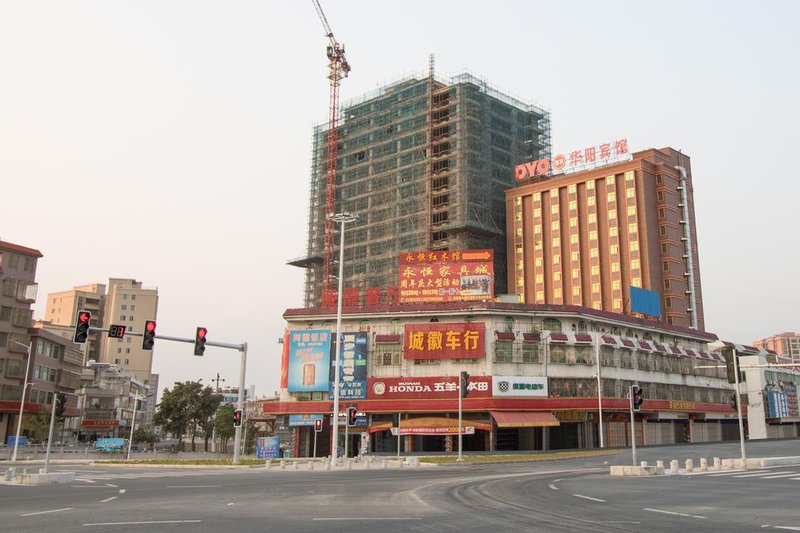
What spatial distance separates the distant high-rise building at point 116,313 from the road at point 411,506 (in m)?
155

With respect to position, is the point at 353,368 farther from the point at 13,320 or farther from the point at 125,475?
the point at 13,320

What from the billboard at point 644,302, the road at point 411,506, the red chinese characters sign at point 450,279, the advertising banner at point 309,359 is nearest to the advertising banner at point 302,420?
the advertising banner at point 309,359

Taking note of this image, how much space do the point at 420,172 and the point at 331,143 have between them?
76.6 ft

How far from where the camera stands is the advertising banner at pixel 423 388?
228 feet

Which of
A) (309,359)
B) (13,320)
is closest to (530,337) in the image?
(309,359)

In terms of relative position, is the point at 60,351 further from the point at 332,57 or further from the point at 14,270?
the point at 332,57

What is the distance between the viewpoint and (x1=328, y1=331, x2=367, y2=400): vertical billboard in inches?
2874

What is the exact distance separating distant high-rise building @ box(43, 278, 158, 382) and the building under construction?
64130 millimetres

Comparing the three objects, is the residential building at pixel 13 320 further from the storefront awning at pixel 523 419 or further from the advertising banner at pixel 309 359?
the storefront awning at pixel 523 419

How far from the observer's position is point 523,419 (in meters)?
68.2

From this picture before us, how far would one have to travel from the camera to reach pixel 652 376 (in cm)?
7788

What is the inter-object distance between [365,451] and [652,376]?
35362 mm

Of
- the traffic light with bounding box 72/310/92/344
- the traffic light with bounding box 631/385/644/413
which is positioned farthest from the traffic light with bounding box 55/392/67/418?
the traffic light with bounding box 631/385/644/413

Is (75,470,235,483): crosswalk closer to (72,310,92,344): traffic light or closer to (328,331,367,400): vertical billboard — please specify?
(72,310,92,344): traffic light
